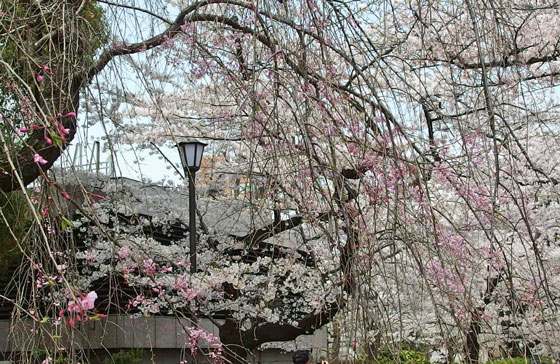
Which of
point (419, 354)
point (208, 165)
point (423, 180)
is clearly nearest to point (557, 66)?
point (208, 165)

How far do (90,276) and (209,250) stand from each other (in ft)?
4.85

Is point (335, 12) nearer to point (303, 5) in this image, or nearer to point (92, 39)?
point (303, 5)

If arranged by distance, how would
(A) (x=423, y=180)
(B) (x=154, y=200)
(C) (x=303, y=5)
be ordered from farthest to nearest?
(B) (x=154, y=200) → (C) (x=303, y=5) → (A) (x=423, y=180)

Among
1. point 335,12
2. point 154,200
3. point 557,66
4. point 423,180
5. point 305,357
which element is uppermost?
point 557,66

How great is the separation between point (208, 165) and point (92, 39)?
14.2 ft

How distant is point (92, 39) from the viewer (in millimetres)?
2695

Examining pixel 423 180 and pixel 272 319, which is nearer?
pixel 423 180

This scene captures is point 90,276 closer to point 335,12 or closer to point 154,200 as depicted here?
point 154,200

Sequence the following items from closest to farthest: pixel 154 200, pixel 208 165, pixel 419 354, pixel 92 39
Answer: pixel 92 39, pixel 208 165, pixel 154 200, pixel 419 354

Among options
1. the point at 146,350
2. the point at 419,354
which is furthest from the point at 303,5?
the point at 419,354

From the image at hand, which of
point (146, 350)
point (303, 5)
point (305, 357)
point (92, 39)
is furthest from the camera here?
point (146, 350)

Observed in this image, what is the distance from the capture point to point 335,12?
2.42 m

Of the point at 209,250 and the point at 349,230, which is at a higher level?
the point at 209,250

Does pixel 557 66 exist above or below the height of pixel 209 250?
above
